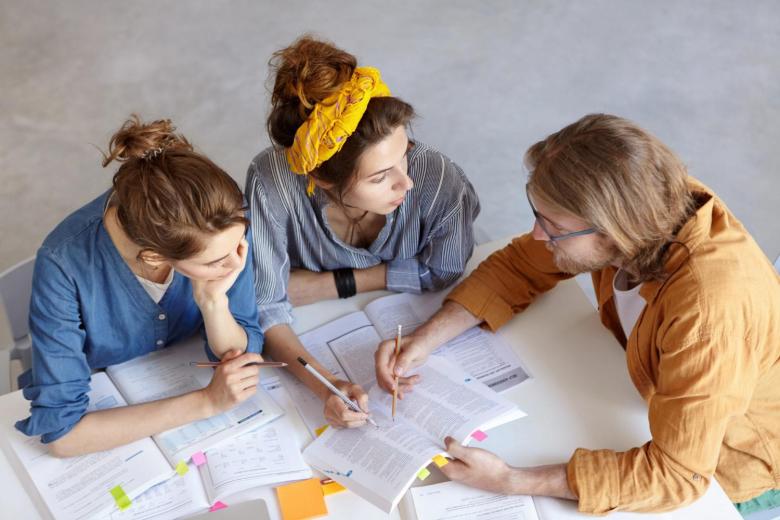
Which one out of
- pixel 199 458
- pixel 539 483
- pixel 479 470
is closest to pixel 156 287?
pixel 199 458

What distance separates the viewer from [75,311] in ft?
6.05

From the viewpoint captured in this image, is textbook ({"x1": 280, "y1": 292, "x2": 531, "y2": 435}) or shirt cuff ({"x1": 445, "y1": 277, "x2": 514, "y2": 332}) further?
shirt cuff ({"x1": 445, "y1": 277, "x2": 514, "y2": 332})

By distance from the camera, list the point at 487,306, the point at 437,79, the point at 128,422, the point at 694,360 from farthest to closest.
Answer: the point at 437,79
the point at 487,306
the point at 128,422
the point at 694,360

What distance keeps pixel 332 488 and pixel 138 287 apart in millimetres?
632

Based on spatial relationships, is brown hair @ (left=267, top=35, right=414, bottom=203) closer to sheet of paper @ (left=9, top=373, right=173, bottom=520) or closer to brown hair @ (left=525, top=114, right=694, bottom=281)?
brown hair @ (left=525, top=114, right=694, bottom=281)

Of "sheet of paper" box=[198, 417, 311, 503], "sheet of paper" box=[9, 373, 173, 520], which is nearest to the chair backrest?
"sheet of paper" box=[9, 373, 173, 520]

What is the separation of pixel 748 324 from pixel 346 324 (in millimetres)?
982

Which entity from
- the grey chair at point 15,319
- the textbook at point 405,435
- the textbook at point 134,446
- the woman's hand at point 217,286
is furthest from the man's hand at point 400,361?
the grey chair at point 15,319

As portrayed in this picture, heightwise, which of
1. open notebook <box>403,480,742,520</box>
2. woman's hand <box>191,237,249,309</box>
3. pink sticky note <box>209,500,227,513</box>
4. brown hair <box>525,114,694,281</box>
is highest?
brown hair <box>525,114,694,281</box>

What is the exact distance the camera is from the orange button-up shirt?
5.29 feet

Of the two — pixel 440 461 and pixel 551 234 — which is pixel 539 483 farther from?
pixel 551 234

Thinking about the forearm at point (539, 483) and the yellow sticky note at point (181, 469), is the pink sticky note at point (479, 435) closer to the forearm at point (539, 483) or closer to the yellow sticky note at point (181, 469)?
the forearm at point (539, 483)

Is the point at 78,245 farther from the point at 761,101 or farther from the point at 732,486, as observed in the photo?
the point at 761,101

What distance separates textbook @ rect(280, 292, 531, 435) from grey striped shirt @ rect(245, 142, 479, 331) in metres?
0.07
